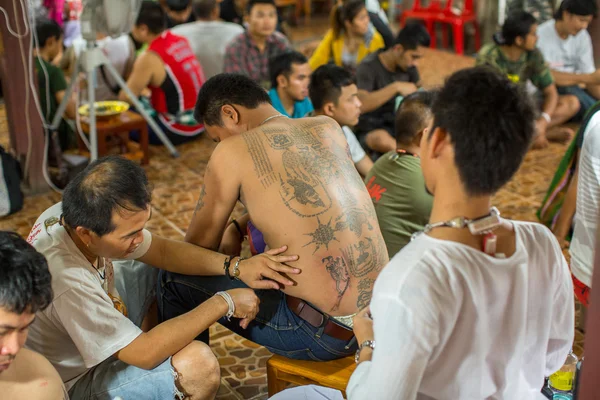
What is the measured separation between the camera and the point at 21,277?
1432mm

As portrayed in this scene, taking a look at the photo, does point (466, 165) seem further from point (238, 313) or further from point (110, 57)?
point (110, 57)

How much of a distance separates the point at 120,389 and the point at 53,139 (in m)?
2.51

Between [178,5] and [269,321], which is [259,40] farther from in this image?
[269,321]

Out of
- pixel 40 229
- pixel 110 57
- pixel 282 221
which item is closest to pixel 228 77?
pixel 282 221

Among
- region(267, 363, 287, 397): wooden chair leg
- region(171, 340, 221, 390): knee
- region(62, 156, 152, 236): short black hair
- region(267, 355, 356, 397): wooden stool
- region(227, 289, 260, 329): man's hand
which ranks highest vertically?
region(62, 156, 152, 236): short black hair

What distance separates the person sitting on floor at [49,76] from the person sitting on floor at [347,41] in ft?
5.43

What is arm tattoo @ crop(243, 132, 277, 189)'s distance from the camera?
2.06 metres

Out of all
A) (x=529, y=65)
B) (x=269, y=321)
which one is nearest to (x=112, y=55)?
(x=529, y=65)

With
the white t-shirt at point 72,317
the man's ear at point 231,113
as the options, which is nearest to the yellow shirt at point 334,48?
the man's ear at point 231,113

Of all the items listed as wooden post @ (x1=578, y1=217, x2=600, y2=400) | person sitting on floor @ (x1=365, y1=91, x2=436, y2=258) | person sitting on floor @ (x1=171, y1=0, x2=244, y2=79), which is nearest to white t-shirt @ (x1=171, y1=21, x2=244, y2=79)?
person sitting on floor @ (x1=171, y1=0, x2=244, y2=79)

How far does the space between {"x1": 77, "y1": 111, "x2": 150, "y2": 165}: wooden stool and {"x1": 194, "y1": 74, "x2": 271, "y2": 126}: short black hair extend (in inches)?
81.6

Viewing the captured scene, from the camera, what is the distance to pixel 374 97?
4.14 m

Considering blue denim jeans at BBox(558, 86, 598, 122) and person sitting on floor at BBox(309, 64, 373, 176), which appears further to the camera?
blue denim jeans at BBox(558, 86, 598, 122)

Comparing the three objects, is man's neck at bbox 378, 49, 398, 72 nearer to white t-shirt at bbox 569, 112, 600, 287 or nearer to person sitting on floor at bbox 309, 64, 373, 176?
person sitting on floor at bbox 309, 64, 373, 176
